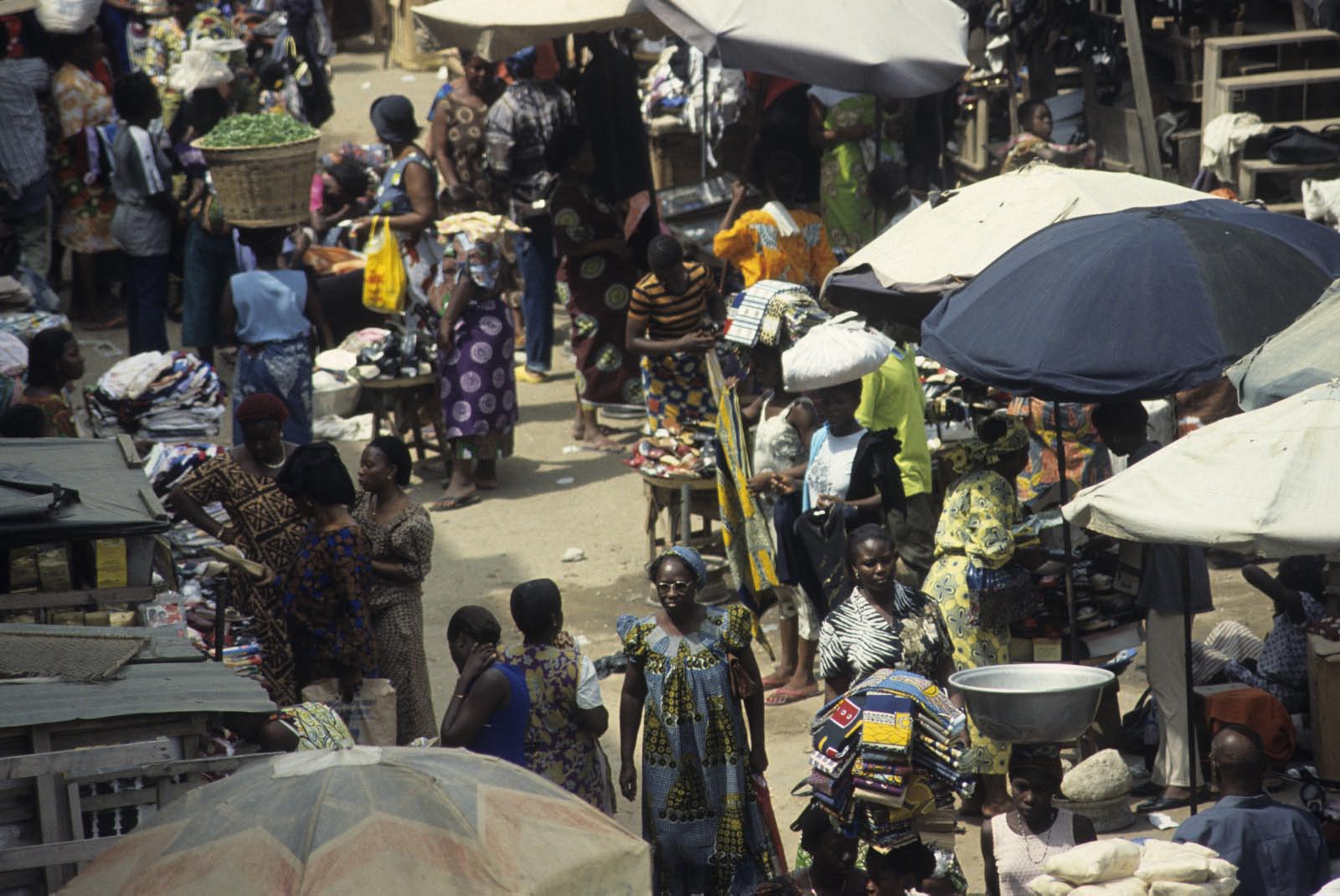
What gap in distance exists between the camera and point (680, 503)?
950 cm

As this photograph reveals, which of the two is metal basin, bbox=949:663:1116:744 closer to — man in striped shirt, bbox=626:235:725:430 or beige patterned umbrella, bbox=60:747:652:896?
beige patterned umbrella, bbox=60:747:652:896

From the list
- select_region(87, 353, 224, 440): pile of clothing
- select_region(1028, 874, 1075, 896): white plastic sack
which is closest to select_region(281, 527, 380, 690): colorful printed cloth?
select_region(87, 353, 224, 440): pile of clothing

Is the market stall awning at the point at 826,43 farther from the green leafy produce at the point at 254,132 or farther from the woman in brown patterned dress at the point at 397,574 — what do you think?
the woman in brown patterned dress at the point at 397,574

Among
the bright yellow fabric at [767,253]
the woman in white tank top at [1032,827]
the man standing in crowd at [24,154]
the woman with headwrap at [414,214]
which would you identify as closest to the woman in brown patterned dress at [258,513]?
the woman in white tank top at [1032,827]

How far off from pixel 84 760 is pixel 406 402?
7.30 m

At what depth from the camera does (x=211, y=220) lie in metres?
11.0

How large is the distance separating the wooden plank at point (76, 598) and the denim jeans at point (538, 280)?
687cm

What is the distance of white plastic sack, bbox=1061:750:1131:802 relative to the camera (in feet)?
21.8

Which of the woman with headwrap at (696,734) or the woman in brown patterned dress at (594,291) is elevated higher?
the woman in brown patterned dress at (594,291)

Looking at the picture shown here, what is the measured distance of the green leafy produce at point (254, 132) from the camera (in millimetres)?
10148

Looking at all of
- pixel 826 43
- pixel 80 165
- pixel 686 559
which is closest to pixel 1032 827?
pixel 686 559

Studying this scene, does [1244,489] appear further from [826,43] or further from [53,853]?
[826,43]

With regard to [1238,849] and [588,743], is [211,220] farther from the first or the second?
[1238,849]

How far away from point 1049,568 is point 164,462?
145 inches
